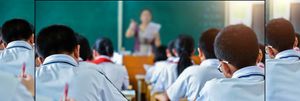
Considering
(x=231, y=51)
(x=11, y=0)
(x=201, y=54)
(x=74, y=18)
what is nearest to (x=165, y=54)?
(x=74, y=18)

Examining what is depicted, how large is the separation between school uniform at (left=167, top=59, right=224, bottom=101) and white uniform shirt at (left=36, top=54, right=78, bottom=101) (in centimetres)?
102

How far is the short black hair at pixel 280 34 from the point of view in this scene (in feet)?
5.12

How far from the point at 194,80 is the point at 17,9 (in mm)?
1392

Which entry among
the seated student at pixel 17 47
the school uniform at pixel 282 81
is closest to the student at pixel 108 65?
the school uniform at pixel 282 81

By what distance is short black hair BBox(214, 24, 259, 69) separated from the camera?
1.66 metres

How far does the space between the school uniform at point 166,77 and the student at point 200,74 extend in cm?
121

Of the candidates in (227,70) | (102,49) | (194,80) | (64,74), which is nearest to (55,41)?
(64,74)

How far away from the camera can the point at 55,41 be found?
5.45 feet

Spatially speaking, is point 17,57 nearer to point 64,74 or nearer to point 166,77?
point 64,74

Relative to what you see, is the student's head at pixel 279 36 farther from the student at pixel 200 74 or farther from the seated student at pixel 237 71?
the student at pixel 200 74

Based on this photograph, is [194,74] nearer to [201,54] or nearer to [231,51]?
[201,54]

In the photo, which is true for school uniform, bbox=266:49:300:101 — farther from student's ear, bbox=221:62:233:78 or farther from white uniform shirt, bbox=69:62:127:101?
white uniform shirt, bbox=69:62:127:101

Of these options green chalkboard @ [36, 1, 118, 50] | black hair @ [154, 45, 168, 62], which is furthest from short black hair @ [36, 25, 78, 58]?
green chalkboard @ [36, 1, 118, 50]

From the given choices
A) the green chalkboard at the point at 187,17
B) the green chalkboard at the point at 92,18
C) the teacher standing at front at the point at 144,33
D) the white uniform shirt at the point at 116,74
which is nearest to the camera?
the white uniform shirt at the point at 116,74
